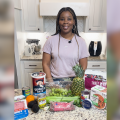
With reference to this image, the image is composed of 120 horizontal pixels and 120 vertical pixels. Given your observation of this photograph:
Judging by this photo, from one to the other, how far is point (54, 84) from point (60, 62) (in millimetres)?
444

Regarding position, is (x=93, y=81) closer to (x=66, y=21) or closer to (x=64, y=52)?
(x=64, y=52)

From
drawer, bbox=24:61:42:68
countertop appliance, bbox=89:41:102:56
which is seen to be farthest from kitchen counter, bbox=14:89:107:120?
countertop appliance, bbox=89:41:102:56

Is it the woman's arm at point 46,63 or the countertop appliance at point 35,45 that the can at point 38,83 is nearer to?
Answer: the woman's arm at point 46,63

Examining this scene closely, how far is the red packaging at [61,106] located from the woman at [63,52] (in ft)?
1.76

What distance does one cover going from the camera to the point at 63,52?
4.10 ft

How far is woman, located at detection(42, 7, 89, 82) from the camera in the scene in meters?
1.25

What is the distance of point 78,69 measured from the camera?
2.56ft

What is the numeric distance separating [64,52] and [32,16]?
1263 millimetres

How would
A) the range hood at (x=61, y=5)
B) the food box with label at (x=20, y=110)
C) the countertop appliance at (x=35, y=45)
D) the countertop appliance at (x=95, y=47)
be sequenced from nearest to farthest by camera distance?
1. the food box with label at (x=20, y=110)
2. the range hood at (x=61, y=5)
3. the countertop appliance at (x=95, y=47)
4. the countertop appliance at (x=35, y=45)

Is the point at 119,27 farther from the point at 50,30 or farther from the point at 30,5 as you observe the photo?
the point at 50,30

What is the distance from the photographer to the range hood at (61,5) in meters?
1.97

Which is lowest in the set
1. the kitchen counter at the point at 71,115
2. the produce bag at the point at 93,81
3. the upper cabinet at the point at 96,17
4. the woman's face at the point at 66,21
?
the kitchen counter at the point at 71,115

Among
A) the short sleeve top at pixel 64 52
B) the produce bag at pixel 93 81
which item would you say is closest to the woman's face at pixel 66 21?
the short sleeve top at pixel 64 52

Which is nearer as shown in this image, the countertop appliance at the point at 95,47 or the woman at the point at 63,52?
the woman at the point at 63,52
